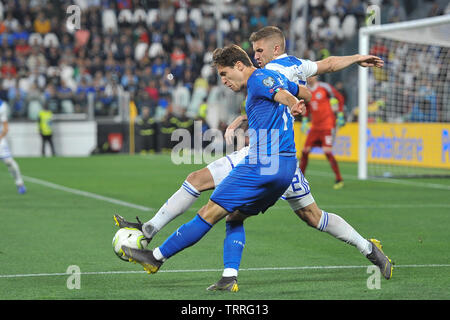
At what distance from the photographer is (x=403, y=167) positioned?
20438mm

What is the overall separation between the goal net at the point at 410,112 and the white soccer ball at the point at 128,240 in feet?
43.3

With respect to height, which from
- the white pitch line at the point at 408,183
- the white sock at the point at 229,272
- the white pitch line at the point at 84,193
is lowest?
the white pitch line at the point at 408,183

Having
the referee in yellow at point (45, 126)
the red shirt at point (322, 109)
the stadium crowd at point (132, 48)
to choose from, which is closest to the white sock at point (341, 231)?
the red shirt at point (322, 109)

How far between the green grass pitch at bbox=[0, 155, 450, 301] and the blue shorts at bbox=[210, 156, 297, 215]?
685mm

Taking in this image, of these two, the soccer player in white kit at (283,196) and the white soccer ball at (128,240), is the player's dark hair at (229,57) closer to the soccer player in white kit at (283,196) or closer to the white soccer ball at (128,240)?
the soccer player in white kit at (283,196)

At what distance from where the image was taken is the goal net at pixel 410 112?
Result: 19.8m

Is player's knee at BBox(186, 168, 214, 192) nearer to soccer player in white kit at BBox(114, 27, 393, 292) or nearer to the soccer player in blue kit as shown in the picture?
soccer player in white kit at BBox(114, 27, 393, 292)

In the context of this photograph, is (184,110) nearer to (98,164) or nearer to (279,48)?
(98,164)

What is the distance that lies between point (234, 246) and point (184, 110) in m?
24.3

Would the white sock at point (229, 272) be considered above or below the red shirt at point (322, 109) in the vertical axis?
below

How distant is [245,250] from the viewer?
8461 millimetres

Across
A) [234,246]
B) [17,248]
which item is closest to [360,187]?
[17,248]

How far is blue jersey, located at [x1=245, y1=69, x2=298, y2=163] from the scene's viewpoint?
19.5ft

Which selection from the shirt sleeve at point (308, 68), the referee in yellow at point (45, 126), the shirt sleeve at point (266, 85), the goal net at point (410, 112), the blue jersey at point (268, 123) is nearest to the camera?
the shirt sleeve at point (266, 85)
